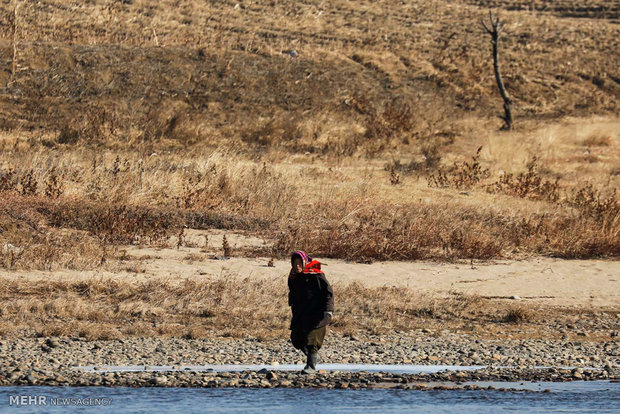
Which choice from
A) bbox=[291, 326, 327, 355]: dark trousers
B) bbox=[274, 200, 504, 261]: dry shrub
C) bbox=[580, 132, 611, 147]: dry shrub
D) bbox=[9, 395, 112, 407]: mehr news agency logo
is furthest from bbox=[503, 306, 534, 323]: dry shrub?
bbox=[580, 132, 611, 147]: dry shrub

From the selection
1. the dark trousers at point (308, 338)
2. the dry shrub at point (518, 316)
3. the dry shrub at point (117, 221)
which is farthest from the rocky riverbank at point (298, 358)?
the dry shrub at point (117, 221)

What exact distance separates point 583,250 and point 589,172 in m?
10.3

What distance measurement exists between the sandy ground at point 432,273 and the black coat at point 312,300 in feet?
14.7

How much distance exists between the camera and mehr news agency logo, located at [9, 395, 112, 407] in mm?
Result: 8461

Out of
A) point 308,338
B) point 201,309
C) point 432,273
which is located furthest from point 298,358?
point 432,273

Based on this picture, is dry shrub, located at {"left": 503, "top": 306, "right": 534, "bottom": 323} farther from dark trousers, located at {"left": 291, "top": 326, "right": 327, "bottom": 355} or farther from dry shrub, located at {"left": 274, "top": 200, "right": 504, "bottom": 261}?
dark trousers, located at {"left": 291, "top": 326, "right": 327, "bottom": 355}

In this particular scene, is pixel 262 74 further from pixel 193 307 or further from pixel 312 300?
pixel 312 300

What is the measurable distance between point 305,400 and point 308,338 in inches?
22.1

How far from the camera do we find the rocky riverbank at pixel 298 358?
9102 millimetres

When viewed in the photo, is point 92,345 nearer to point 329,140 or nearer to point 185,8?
point 329,140

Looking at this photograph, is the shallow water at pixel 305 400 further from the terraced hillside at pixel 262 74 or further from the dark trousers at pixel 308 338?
the terraced hillside at pixel 262 74

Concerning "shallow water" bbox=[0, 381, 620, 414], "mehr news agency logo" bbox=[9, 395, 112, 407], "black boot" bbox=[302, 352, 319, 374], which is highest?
"black boot" bbox=[302, 352, 319, 374]

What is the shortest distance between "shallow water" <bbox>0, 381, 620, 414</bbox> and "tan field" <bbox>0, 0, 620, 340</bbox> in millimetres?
2048

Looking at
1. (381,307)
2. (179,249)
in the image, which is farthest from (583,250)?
(179,249)
